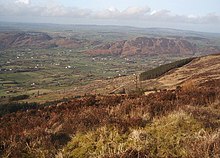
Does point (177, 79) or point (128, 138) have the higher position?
point (128, 138)

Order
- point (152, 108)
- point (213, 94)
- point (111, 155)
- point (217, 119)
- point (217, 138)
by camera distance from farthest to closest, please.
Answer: point (213, 94), point (152, 108), point (217, 119), point (217, 138), point (111, 155)

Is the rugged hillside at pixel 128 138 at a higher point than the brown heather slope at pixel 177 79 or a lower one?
higher

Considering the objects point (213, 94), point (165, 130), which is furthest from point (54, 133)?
point (213, 94)

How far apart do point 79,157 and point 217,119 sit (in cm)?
449

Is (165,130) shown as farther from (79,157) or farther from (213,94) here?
(213,94)

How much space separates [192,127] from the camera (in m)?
7.61

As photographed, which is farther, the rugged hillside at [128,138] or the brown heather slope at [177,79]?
the brown heather slope at [177,79]

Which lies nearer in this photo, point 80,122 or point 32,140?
point 32,140

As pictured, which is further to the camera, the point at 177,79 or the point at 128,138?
the point at 177,79

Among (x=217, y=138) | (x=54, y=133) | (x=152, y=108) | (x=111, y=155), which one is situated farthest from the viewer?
(x=152, y=108)

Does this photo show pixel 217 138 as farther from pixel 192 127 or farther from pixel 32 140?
pixel 32 140

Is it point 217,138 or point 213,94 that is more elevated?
point 217,138

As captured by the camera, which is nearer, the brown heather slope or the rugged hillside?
the rugged hillside

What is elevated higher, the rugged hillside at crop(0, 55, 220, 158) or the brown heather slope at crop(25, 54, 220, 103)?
the rugged hillside at crop(0, 55, 220, 158)
